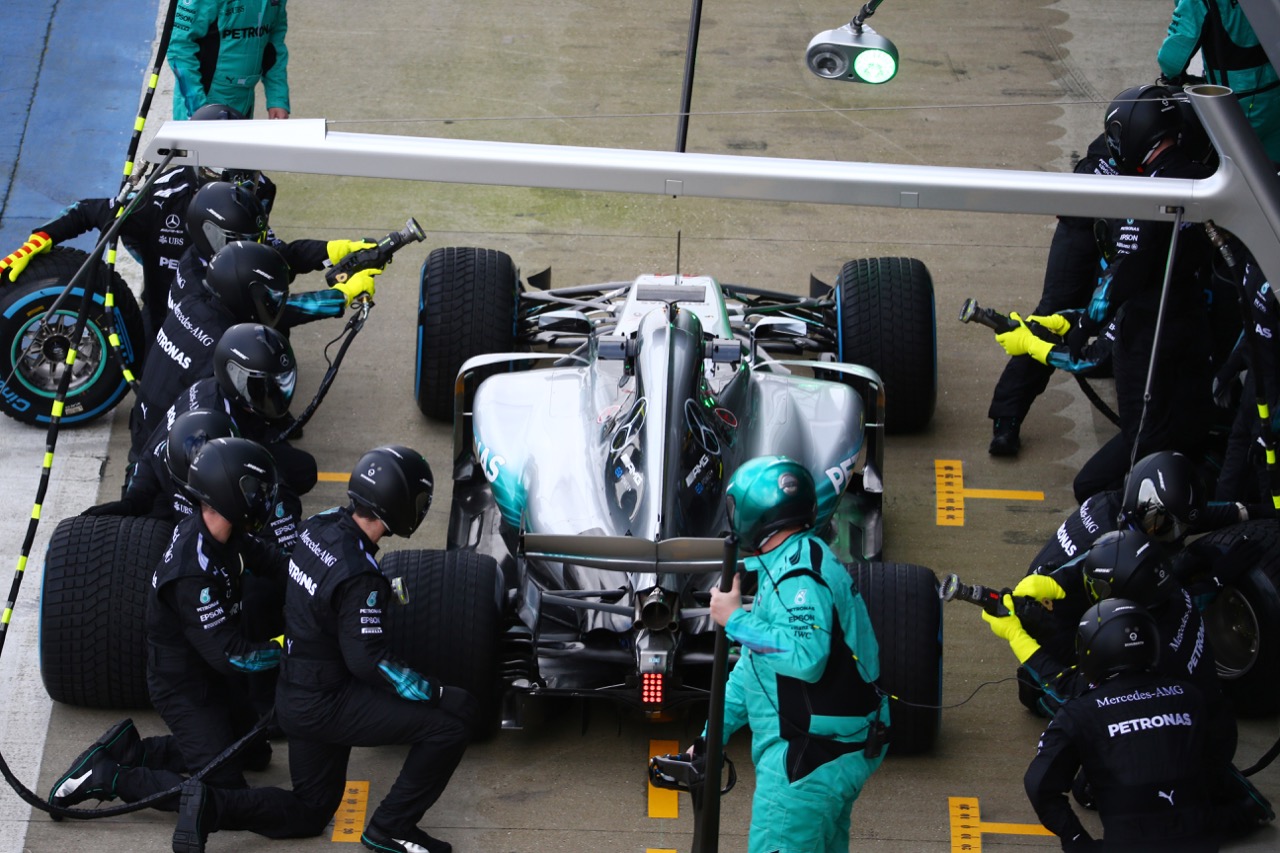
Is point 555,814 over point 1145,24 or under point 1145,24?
under

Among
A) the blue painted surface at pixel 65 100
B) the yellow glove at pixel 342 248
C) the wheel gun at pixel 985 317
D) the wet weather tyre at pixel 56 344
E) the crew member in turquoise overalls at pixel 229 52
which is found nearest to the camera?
the wheel gun at pixel 985 317

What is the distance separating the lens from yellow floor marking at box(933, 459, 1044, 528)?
941 centimetres

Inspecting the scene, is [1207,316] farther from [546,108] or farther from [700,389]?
[546,108]

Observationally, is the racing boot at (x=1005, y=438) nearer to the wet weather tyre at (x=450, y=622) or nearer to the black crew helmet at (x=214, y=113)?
the wet weather tyre at (x=450, y=622)

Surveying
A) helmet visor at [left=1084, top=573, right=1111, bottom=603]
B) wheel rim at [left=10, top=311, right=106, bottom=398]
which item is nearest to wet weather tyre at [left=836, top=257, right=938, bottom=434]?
helmet visor at [left=1084, top=573, right=1111, bottom=603]

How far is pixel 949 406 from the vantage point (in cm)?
1030

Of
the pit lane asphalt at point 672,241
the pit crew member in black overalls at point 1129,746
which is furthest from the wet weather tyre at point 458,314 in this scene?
the pit crew member in black overalls at point 1129,746

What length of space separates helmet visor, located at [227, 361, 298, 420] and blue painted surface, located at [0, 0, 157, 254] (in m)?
4.15

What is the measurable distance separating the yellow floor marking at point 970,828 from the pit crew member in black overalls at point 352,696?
211 cm

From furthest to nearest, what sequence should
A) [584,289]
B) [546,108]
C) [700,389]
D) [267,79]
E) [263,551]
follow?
1. [546,108]
2. [267,79]
3. [584,289]
4. [700,389]
5. [263,551]

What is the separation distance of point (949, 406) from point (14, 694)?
545 centimetres

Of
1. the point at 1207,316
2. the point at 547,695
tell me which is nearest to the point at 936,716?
the point at 547,695

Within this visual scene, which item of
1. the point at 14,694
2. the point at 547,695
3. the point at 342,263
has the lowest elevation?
the point at 14,694

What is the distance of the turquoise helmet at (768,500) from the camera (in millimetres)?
6027
